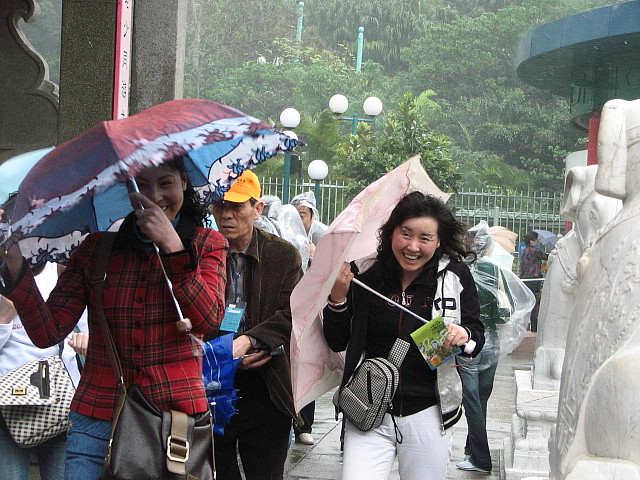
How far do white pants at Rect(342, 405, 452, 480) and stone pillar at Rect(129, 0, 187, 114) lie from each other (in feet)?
10.2

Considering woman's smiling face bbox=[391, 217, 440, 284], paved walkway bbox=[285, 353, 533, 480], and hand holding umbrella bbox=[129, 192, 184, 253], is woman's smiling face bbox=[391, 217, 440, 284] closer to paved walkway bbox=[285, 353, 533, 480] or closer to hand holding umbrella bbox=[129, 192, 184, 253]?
hand holding umbrella bbox=[129, 192, 184, 253]

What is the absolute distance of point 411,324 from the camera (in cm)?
414

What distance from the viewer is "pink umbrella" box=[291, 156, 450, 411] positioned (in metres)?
4.04

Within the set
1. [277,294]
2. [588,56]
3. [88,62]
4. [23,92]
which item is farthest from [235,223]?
[588,56]

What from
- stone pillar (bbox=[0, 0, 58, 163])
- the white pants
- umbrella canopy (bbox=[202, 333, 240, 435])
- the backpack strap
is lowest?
the white pants

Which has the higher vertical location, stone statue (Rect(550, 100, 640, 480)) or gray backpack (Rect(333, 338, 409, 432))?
stone statue (Rect(550, 100, 640, 480))

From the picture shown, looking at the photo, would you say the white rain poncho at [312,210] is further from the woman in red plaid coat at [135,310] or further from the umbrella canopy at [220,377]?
the woman in red plaid coat at [135,310]

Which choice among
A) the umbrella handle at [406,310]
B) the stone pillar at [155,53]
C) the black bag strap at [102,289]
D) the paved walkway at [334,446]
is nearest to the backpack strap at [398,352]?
the umbrella handle at [406,310]

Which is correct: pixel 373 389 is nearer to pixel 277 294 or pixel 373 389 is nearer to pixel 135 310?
pixel 277 294

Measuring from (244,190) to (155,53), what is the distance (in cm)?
229

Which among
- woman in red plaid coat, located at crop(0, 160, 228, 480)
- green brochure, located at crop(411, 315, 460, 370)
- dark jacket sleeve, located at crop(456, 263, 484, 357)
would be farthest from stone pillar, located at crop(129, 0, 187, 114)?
woman in red plaid coat, located at crop(0, 160, 228, 480)

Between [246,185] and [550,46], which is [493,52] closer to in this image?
[550,46]

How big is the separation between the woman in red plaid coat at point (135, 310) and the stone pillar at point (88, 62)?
9.88 ft

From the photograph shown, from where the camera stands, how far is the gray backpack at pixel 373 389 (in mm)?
4027
